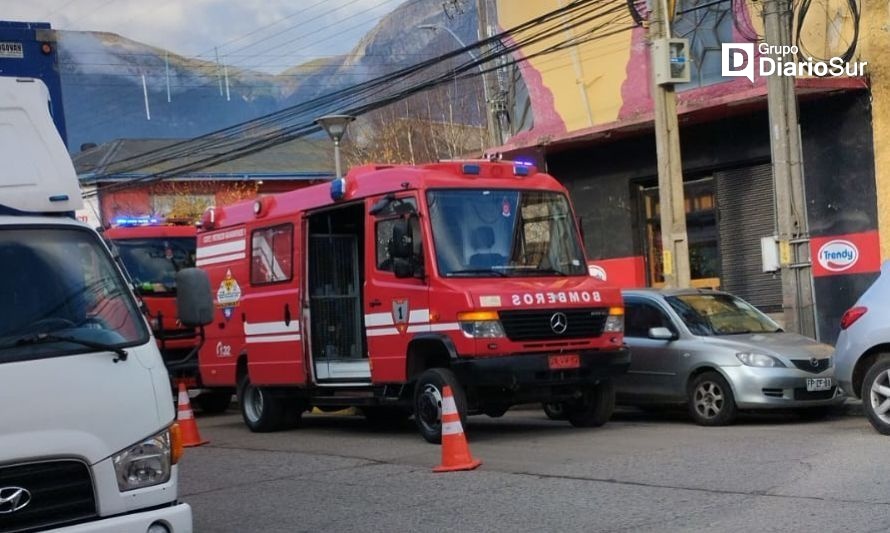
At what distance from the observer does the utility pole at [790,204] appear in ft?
50.0

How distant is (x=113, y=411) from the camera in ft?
18.7

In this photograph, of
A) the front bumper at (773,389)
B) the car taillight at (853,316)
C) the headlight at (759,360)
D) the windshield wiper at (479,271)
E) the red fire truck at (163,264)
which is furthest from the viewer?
the red fire truck at (163,264)

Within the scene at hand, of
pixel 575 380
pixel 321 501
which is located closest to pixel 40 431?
pixel 321 501

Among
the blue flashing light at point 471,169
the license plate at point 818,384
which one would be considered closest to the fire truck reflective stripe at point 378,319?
the blue flashing light at point 471,169

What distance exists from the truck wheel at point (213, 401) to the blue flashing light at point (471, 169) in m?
8.34

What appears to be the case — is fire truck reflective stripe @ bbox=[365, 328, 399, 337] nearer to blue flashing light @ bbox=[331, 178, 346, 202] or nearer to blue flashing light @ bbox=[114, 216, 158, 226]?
blue flashing light @ bbox=[331, 178, 346, 202]

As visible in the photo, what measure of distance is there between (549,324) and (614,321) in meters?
0.93

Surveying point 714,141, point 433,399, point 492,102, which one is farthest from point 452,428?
point 492,102

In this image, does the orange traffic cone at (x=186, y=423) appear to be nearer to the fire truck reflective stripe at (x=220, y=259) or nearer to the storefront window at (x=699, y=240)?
the fire truck reflective stripe at (x=220, y=259)

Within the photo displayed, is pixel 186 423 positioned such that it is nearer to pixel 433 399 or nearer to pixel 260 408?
pixel 260 408

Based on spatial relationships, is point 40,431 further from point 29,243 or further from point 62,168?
point 62,168

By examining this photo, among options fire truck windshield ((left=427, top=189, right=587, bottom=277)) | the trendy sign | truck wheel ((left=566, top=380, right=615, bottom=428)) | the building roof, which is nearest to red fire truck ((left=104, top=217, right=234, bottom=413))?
truck wheel ((left=566, top=380, right=615, bottom=428))

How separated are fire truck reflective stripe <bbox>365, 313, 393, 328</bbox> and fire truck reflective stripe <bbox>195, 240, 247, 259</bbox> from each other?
3.11 meters

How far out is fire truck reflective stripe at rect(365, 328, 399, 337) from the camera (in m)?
12.8
